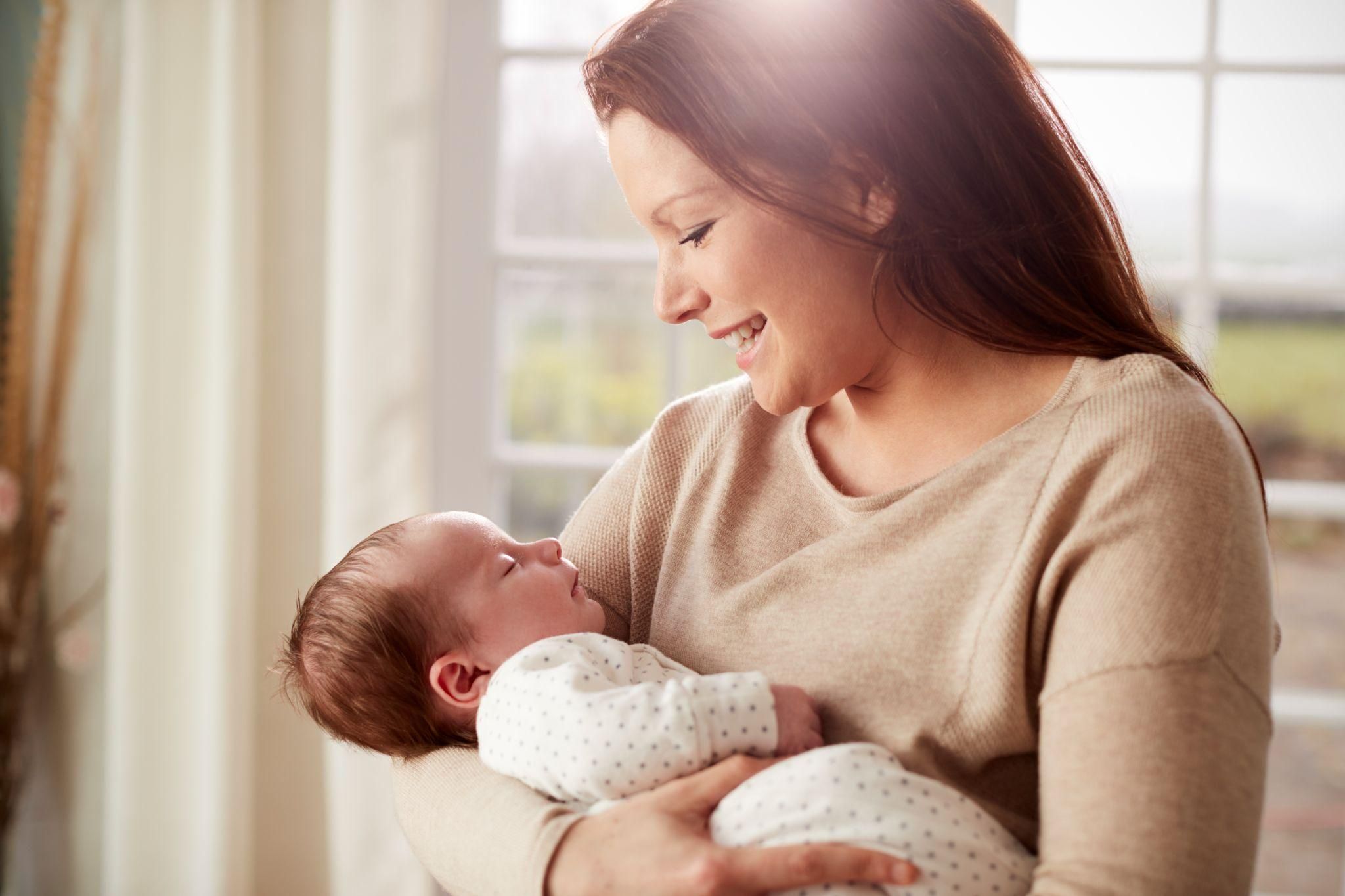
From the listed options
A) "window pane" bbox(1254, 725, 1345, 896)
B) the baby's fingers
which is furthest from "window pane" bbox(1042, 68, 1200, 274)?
"window pane" bbox(1254, 725, 1345, 896)

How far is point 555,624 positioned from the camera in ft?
4.43

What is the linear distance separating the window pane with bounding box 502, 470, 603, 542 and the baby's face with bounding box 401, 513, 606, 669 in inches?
49.1

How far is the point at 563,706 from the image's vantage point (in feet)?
3.69

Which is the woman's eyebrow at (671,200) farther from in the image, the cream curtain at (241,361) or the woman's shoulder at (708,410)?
the cream curtain at (241,361)

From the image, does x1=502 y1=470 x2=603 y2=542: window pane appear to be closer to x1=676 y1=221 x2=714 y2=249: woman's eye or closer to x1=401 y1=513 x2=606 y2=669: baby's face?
x1=401 y1=513 x2=606 y2=669: baby's face

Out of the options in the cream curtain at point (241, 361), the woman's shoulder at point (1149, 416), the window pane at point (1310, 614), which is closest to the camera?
the woman's shoulder at point (1149, 416)

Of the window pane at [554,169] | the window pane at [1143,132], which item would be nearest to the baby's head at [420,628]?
the window pane at [554,169]

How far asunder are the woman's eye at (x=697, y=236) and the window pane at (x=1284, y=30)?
5.47ft

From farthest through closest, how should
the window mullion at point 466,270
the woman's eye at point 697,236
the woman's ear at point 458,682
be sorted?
the window mullion at point 466,270, the woman's ear at point 458,682, the woman's eye at point 697,236

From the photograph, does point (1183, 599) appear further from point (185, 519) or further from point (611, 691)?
point (185, 519)

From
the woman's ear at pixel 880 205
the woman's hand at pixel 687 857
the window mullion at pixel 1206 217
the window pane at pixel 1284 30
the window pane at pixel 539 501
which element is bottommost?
the woman's hand at pixel 687 857

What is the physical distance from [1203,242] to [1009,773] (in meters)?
1.65

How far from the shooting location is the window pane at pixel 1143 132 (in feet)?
7.72

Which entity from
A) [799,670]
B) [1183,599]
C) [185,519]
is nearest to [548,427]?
[185,519]
